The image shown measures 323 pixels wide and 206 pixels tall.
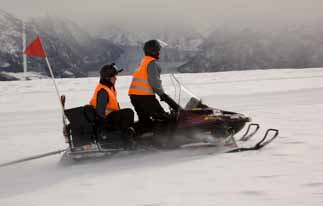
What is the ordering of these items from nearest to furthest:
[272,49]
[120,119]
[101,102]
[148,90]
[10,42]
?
[101,102]
[120,119]
[148,90]
[10,42]
[272,49]

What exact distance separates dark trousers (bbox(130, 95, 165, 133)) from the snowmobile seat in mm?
687

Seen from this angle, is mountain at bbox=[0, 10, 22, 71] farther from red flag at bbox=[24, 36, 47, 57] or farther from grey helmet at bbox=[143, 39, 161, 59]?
grey helmet at bbox=[143, 39, 161, 59]

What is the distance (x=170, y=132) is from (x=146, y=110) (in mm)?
484

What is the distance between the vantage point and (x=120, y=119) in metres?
6.10

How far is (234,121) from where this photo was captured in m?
6.37

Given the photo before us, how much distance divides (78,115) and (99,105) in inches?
12.9

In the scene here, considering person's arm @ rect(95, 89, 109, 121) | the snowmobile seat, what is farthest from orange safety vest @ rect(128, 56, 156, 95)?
the snowmobile seat

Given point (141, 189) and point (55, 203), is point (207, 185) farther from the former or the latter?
point (55, 203)

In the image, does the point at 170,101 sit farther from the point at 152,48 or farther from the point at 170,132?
the point at 152,48

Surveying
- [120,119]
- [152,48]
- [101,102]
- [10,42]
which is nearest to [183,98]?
[152,48]

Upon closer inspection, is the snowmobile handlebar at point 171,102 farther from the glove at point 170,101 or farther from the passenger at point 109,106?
the passenger at point 109,106

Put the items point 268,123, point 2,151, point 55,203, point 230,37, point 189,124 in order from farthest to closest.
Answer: point 230,37 → point 268,123 → point 2,151 → point 189,124 → point 55,203

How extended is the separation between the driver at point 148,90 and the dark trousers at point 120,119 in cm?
30

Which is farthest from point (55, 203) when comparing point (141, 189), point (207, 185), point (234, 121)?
point (234, 121)
